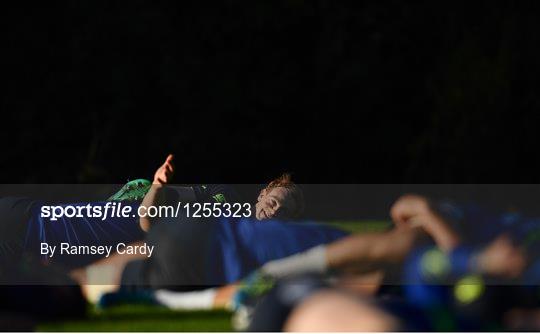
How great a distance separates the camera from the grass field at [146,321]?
3842 mm

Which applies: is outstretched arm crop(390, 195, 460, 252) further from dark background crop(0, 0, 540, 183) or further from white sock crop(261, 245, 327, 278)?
dark background crop(0, 0, 540, 183)

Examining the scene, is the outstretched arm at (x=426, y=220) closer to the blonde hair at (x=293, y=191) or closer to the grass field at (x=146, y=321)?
the grass field at (x=146, y=321)

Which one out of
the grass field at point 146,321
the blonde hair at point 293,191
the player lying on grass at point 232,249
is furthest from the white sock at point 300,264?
the blonde hair at point 293,191

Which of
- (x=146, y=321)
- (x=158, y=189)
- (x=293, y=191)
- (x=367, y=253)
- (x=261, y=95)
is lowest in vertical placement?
(x=367, y=253)

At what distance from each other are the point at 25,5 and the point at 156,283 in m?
12.6

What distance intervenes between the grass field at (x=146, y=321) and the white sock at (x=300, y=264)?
24cm

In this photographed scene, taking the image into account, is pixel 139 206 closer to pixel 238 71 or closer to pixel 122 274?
pixel 122 274

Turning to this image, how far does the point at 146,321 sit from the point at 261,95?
39.3ft

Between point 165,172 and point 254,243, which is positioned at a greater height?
point 165,172

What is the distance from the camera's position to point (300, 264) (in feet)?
11.7

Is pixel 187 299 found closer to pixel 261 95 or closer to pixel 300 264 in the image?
pixel 300 264

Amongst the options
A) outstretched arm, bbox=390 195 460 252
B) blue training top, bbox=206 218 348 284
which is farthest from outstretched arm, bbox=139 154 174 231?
outstretched arm, bbox=390 195 460 252

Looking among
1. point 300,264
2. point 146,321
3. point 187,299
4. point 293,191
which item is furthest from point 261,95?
point 300,264

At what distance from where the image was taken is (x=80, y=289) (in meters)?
3.85
